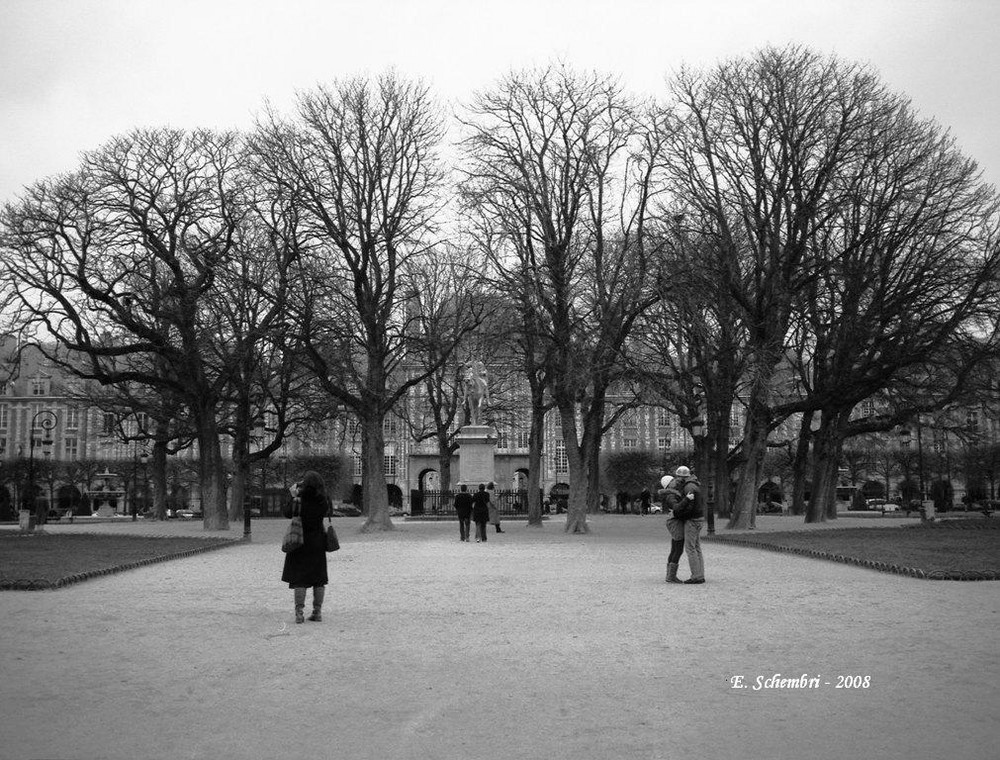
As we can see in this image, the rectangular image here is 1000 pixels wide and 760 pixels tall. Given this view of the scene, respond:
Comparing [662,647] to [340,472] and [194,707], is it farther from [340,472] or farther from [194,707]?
[340,472]

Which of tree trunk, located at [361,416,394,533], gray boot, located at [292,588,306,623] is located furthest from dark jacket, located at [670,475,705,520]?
tree trunk, located at [361,416,394,533]

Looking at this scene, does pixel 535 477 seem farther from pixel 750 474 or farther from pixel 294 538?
pixel 294 538

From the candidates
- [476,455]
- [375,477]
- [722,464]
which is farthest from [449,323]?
[722,464]

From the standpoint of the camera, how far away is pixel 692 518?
16359 mm

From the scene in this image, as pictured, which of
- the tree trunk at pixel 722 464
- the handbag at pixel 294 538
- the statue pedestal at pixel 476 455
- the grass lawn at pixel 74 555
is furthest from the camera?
the statue pedestal at pixel 476 455

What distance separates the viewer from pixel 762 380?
3192 centimetres

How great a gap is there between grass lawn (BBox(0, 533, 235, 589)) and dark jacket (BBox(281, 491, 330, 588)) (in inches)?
227

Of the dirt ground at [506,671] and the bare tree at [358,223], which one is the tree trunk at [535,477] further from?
the dirt ground at [506,671]

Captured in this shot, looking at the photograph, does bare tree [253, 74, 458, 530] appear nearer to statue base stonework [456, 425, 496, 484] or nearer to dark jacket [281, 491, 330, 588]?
statue base stonework [456, 425, 496, 484]

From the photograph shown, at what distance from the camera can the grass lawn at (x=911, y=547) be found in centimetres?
1736

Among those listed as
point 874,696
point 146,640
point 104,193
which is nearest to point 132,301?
point 104,193

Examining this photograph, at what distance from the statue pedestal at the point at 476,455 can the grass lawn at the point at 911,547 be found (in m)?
13.6

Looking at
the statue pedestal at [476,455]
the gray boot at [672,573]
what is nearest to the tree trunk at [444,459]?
the statue pedestal at [476,455]

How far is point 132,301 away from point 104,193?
434cm
